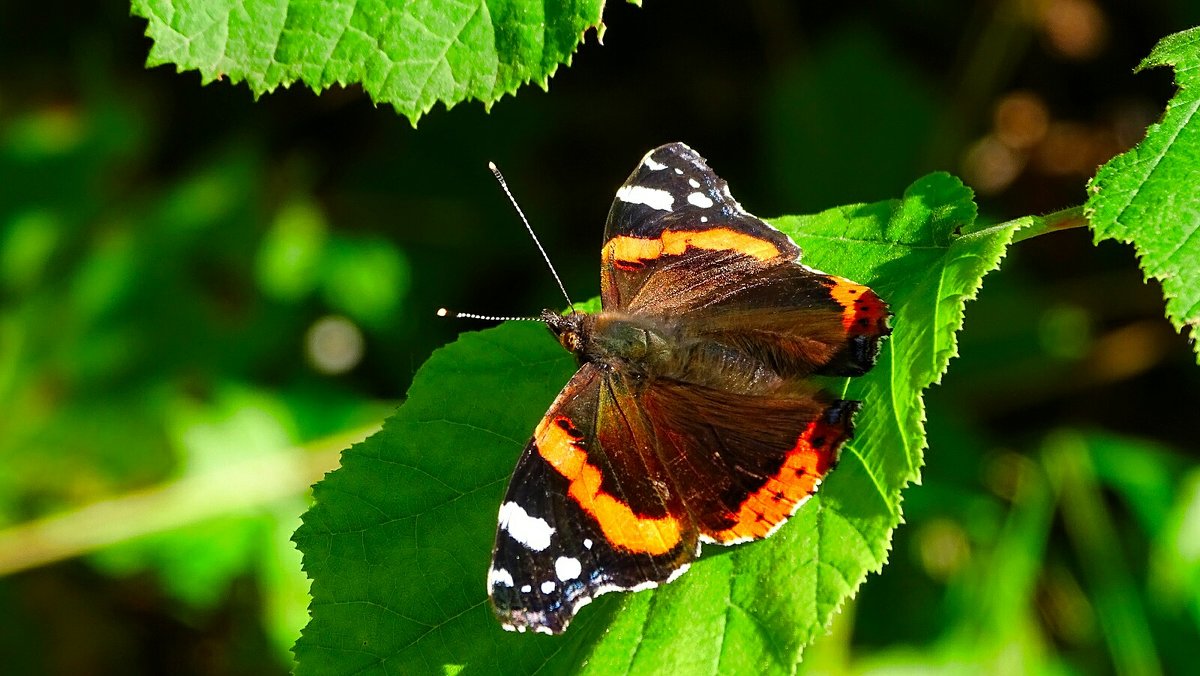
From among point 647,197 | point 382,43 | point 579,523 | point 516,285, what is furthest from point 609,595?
point 516,285

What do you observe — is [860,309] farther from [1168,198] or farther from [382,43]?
[382,43]

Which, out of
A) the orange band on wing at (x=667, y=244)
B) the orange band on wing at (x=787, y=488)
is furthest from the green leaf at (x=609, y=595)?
the orange band on wing at (x=667, y=244)

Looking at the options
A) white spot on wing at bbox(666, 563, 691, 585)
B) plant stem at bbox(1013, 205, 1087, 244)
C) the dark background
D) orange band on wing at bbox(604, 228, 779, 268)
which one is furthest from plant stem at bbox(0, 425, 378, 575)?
plant stem at bbox(1013, 205, 1087, 244)

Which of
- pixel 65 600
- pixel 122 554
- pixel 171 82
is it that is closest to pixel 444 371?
pixel 122 554

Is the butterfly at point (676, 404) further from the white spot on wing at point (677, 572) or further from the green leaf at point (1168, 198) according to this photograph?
the green leaf at point (1168, 198)

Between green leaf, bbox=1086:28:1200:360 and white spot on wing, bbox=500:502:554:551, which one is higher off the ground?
green leaf, bbox=1086:28:1200:360

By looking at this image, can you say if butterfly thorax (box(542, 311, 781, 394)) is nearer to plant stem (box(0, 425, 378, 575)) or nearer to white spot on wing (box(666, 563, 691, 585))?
white spot on wing (box(666, 563, 691, 585))

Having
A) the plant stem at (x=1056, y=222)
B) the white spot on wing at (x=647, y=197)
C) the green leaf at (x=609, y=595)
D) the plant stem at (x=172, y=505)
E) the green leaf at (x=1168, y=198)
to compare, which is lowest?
the plant stem at (x=172, y=505)
